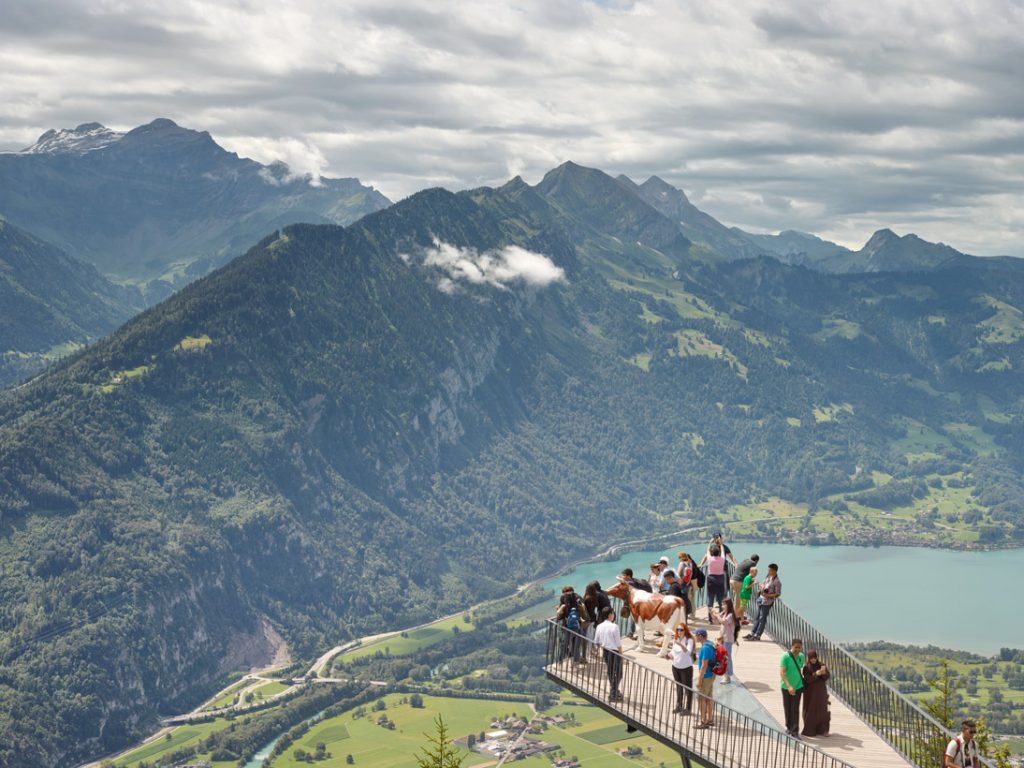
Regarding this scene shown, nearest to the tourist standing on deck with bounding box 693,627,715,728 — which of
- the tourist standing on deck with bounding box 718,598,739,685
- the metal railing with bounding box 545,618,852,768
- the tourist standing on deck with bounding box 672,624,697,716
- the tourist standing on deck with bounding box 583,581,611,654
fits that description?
the metal railing with bounding box 545,618,852,768

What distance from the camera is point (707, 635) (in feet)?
177

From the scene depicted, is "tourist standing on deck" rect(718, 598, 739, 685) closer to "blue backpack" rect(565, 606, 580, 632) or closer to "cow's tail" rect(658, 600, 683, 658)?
"cow's tail" rect(658, 600, 683, 658)

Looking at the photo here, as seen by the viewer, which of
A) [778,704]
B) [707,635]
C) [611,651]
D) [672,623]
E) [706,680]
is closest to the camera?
[706,680]

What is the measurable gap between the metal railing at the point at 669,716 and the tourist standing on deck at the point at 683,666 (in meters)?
0.19

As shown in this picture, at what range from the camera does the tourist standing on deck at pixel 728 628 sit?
49.8 m

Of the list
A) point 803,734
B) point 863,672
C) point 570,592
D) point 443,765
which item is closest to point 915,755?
point 863,672

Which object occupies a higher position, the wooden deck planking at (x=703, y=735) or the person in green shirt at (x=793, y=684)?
the person in green shirt at (x=793, y=684)

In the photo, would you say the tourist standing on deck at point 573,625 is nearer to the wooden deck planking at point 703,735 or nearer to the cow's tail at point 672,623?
the wooden deck planking at point 703,735

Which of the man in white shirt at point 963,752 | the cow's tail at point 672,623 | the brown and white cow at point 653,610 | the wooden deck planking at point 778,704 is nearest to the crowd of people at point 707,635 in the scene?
the cow's tail at point 672,623

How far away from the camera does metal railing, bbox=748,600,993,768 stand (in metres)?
48.2

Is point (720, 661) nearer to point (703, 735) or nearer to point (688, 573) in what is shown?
point (703, 735)

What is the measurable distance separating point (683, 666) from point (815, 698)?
179 inches

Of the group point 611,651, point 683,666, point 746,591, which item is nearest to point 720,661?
point 683,666

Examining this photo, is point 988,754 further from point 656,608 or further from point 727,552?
point 656,608
